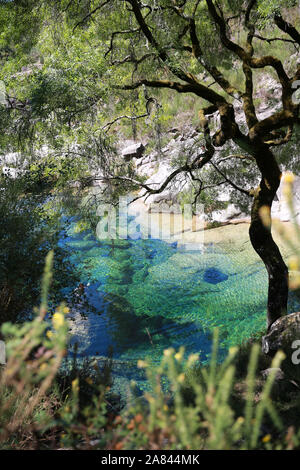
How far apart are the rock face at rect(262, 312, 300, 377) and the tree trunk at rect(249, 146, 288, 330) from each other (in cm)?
56

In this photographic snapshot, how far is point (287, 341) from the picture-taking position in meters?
4.77

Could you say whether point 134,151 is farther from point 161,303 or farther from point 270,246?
point 270,246

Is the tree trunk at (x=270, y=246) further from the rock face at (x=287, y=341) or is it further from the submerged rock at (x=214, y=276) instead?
the submerged rock at (x=214, y=276)

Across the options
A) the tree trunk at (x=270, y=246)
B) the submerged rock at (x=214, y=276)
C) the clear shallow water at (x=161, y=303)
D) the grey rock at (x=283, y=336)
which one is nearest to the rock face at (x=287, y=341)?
the grey rock at (x=283, y=336)

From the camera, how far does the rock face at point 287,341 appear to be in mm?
4455

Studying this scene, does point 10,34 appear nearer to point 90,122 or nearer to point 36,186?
point 90,122

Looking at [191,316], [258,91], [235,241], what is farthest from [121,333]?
[258,91]

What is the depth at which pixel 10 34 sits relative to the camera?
22.3 ft

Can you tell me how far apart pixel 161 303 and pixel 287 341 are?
13.7 ft

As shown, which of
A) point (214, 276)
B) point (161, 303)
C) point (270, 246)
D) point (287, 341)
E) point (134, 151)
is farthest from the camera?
point (134, 151)

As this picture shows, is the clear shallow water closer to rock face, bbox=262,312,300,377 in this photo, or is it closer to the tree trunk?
the tree trunk

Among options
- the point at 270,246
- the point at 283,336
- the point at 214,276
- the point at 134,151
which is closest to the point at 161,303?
the point at 214,276

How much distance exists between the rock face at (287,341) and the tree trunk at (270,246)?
1.85ft

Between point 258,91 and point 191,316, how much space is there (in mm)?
13751
